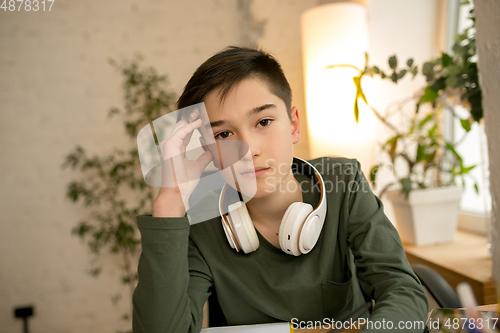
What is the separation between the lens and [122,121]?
7.55ft

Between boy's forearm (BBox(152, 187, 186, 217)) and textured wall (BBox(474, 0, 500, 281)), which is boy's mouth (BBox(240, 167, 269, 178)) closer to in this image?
boy's forearm (BBox(152, 187, 186, 217))

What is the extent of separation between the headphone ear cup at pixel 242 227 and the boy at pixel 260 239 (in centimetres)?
5

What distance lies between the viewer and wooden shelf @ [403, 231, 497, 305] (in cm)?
106

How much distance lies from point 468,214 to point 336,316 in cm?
131

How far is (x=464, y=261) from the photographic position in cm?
126

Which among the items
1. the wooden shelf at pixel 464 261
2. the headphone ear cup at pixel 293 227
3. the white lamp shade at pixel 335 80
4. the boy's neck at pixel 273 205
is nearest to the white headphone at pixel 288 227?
the headphone ear cup at pixel 293 227

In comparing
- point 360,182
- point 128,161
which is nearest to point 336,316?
point 360,182

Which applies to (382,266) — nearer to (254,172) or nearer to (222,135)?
(254,172)

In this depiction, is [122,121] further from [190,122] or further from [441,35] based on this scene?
[441,35]

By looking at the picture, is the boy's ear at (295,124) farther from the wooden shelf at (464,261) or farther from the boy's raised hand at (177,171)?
the wooden shelf at (464,261)

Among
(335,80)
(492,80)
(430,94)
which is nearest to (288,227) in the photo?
(492,80)

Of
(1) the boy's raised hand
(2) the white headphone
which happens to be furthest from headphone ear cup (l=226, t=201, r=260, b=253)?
(1) the boy's raised hand

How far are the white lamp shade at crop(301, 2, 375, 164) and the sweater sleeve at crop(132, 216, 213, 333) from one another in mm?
1066

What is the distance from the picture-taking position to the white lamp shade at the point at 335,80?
152 cm
